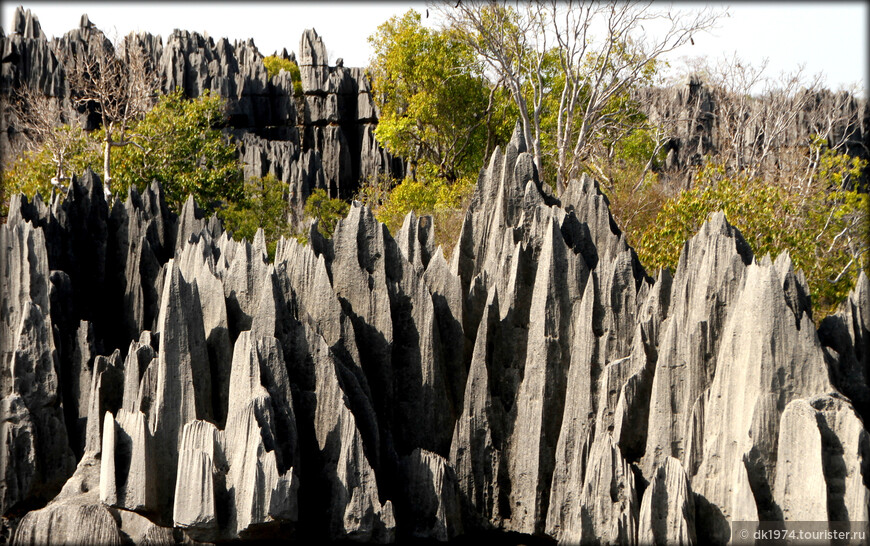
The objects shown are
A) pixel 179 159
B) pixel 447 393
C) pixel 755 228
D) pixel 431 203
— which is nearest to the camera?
pixel 447 393

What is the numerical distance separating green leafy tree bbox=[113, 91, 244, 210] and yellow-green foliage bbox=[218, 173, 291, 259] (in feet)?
2.12

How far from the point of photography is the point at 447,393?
544 inches

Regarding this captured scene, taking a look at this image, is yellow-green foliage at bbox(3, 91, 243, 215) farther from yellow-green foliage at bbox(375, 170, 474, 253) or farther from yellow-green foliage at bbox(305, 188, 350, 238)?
yellow-green foliage at bbox(305, 188, 350, 238)

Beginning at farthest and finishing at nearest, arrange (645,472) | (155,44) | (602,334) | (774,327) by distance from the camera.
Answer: (155,44) < (602,334) < (645,472) < (774,327)

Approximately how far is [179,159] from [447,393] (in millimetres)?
18444

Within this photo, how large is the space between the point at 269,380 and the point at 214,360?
1.58 m

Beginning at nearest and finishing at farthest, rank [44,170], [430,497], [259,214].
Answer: [430,497]
[44,170]
[259,214]

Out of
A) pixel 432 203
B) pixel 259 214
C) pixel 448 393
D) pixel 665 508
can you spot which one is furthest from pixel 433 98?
pixel 665 508

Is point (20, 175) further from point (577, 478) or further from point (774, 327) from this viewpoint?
point (774, 327)

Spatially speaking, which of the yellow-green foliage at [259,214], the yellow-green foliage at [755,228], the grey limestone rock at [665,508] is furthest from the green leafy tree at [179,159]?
the grey limestone rock at [665,508]

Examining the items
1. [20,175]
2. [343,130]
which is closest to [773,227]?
[20,175]

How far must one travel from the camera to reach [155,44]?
61188 mm

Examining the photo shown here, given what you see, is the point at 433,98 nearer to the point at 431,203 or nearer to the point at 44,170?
the point at 431,203

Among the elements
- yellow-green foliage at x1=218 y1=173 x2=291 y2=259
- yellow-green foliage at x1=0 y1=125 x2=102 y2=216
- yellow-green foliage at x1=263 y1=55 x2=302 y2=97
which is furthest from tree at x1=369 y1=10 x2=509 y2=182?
yellow-green foliage at x1=263 y1=55 x2=302 y2=97
